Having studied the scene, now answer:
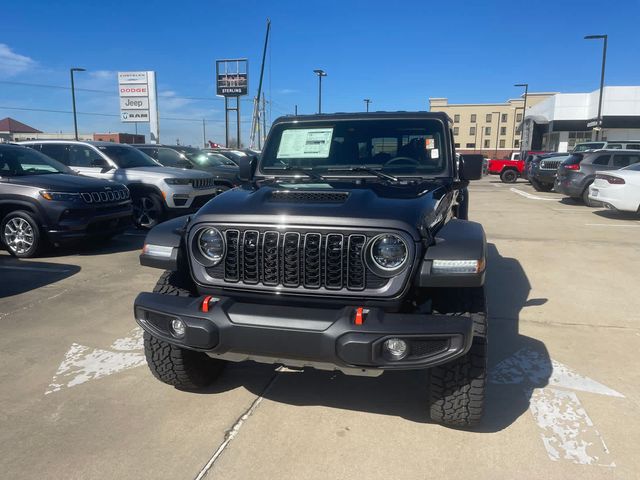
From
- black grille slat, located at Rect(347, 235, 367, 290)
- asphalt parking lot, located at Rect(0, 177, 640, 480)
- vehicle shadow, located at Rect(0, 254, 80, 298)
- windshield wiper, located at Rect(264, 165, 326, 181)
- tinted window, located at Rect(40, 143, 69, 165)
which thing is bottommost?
asphalt parking lot, located at Rect(0, 177, 640, 480)

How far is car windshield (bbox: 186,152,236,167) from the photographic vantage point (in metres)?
13.6

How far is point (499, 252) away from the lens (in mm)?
7602

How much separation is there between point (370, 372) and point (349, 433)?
57cm

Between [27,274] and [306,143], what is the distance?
14.4 ft

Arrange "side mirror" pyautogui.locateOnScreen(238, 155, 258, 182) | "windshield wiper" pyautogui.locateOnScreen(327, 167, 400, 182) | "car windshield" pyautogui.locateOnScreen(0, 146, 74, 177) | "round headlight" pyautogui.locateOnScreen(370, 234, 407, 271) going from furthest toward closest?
"car windshield" pyautogui.locateOnScreen(0, 146, 74, 177)
"side mirror" pyautogui.locateOnScreen(238, 155, 258, 182)
"windshield wiper" pyautogui.locateOnScreen(327, 167, 400, 182)
"round headlight" pyautogui.locateOnScreen(370, 234, 407, 271)

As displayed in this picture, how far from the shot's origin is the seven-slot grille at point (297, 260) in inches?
99.0

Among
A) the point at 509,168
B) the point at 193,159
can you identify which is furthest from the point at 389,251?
the point at 509,168

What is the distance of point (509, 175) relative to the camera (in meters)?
26.8

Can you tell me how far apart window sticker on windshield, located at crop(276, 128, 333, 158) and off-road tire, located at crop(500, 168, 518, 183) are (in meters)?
25.2

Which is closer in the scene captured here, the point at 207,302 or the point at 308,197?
the point at 207,302

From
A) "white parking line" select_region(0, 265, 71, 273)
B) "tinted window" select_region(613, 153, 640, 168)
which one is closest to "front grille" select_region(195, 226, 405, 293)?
"white parking line" select_region(0, 265, 71, 273)

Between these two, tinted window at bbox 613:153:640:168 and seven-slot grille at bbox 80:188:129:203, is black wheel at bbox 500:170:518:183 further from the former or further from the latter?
seven-slot grille at bbox 80:188:129:203

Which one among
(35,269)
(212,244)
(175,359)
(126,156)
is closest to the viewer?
(212,244)

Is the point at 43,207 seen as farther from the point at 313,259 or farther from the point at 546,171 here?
the point at 546,171
